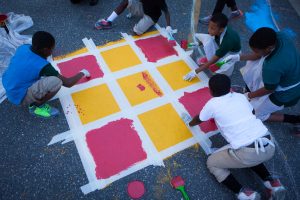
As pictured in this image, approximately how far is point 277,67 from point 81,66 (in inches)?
85.1

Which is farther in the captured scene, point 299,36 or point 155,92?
point 299,36

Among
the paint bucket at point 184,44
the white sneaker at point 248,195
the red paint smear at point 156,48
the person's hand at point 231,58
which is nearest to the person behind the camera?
the white sneaker at point 248,195

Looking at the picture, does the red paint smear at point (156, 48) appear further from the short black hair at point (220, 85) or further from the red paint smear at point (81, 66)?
the short black hair at point (220, 85)

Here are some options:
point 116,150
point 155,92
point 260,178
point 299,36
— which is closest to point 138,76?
point 155,92

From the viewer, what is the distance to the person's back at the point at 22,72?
2.38m

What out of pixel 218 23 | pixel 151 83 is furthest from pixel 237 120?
pixel 151 83

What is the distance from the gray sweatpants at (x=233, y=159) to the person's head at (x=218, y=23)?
1295mm

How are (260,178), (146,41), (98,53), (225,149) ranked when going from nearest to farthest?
1. (225,149)
2. (260,178)
3. (98,53)
4. (146,41)

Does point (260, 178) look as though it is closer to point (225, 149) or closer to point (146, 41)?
point (225, 149)

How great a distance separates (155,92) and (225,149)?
1.10m

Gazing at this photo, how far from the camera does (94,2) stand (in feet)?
13.3

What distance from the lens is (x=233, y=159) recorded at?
2.14 meters

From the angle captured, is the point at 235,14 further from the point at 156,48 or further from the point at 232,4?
the point at 156,48

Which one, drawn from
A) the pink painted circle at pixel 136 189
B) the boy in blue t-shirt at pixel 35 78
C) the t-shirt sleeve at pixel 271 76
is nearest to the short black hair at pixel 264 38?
the t-shirt sleeve at pixel 271 76
